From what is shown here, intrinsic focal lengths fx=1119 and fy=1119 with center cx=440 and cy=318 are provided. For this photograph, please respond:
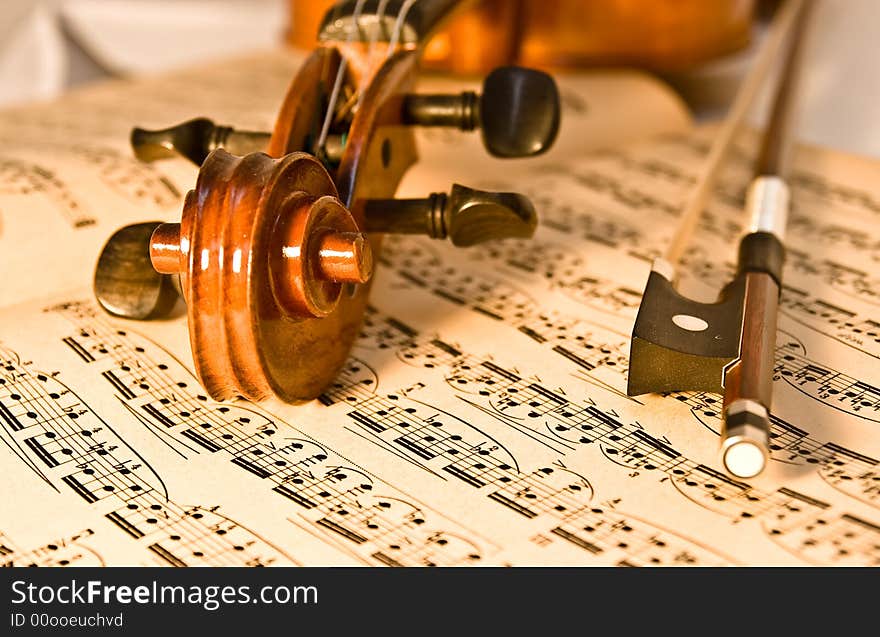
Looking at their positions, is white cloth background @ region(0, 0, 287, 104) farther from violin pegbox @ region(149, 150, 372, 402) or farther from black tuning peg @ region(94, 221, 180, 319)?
violin pegbox @ region(149, 150, 372, 402)

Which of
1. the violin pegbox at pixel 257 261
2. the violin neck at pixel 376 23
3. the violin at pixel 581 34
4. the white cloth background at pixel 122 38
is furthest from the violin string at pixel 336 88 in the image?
the white cloth background at pixel 122 38

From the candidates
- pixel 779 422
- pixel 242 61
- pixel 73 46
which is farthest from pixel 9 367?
pixel 73 46

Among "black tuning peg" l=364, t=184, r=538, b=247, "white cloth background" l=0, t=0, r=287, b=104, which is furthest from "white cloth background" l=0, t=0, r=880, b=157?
"black tuning peg" l=364, t=184, r=538, b=247

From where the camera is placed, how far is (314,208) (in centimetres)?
76

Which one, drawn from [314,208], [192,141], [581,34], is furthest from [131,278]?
[581,34]

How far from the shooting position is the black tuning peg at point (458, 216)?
0.89 m

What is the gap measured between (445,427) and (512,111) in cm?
29

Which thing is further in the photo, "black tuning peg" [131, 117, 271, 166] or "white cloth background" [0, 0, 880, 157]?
"white cloth background" [0, 0, 880, 157]

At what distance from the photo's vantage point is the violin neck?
1.03 meters

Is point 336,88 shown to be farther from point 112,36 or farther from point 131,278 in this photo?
point 112,36

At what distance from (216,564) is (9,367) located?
335 mm
